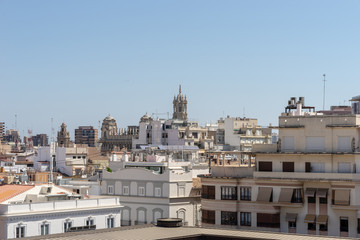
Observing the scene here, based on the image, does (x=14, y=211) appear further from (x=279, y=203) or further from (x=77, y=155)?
(x=77, y=155)

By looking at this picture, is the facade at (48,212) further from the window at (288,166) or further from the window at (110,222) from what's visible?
the window at (288,166)

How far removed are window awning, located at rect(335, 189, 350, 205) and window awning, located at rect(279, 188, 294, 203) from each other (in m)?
3.82

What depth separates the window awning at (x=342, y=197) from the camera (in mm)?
61938

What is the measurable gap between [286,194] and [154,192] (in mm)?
26661

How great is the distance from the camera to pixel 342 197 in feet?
204

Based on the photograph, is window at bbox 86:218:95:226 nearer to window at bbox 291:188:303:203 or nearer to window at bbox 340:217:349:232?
window at bbox 291:188:303:203

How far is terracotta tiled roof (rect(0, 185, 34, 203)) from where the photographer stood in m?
69.7

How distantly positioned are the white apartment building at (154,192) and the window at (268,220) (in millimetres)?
21253

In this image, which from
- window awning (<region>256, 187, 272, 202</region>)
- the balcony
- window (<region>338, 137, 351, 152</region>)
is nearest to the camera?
the balcony

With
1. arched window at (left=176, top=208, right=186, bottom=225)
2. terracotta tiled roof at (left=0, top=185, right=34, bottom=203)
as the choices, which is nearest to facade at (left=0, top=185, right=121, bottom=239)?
terracotta tiled roof at (left=0, top=185, right=34, bottom=203)

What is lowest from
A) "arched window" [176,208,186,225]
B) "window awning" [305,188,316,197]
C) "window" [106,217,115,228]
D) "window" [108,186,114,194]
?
"arched window" [176,208,186,225]

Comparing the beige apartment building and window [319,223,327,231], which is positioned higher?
the beige apartment building

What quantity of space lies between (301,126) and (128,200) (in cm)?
3118

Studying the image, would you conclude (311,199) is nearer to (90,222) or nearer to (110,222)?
(110,222)
